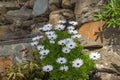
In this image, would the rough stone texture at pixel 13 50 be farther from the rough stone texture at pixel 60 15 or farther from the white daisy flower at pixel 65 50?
the rough stone texture at pixel 60 15

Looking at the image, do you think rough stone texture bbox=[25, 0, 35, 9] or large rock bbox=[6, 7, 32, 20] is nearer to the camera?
large rock bbox=[6, 7, 32, 20]

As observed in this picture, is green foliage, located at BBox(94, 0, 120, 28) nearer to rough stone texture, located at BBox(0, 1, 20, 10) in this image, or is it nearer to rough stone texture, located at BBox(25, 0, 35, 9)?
rough stone texture, located at BBox(25, 0, 35, 9)

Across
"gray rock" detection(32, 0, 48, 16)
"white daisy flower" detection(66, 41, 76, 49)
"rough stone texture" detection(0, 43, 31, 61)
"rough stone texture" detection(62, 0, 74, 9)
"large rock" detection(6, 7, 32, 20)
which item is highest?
"white daisy flower" detection(66, 41, 76, 49)

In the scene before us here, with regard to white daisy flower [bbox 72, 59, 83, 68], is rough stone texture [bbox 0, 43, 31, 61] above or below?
below

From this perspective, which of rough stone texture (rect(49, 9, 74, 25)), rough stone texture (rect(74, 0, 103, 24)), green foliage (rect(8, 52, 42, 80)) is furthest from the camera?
rough stone texture (rect(49, 9, 74, 25))

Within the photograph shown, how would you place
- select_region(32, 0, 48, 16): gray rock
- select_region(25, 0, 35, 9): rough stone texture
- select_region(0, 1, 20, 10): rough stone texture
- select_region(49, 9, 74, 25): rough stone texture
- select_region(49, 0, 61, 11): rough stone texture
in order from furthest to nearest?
select_region(0, 1, 20, 10): rough stone texture < select_region(25, 0, 35, 9): rough stone texture < select_region(32, 0, 48, 16): gray rock < select_region(49, 0, 61, 11): rough stone texture < select_region(49, 9, 74, 25): rough stone texture

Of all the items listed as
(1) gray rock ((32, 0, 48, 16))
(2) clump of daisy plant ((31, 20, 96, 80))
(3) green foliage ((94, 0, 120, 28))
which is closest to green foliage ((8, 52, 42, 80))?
(2) clump of daisy plant ((31, 20, 96, 80))

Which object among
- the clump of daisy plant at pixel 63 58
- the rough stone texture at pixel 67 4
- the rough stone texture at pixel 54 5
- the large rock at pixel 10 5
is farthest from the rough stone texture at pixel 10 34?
the clump of daisy plant at pixel 63 58

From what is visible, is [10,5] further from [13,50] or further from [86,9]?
[13,50]
